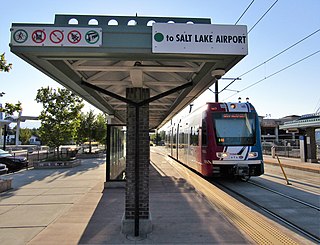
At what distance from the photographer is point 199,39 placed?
3660 millimetres

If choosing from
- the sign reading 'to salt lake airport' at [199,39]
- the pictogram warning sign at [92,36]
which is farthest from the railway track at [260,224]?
the pictogram warning sign at [92,36]

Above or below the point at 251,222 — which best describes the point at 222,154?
above

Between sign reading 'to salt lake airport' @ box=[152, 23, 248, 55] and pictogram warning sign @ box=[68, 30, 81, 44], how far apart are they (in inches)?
37.4

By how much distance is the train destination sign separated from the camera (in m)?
3.49

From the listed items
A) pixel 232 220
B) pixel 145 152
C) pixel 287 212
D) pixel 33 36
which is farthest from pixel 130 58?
pixel 287 212

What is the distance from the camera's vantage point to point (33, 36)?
350 centimetres

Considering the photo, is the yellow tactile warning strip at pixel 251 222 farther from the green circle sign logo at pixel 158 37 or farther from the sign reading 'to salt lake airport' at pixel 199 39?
the green circle sign logo at pixel 158 37

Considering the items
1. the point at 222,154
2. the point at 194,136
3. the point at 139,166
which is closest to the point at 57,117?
the point at 194,136

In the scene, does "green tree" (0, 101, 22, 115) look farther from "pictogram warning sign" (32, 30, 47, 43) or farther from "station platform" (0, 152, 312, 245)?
"pictogram warning sign" (32, 30, 47, 43)

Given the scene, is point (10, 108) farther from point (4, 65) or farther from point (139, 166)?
point (139, 166)

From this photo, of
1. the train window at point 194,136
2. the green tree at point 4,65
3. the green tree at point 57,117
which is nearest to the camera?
the green tree at point 4,65

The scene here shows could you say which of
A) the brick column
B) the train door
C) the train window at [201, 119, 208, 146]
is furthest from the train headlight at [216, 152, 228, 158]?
the brick column

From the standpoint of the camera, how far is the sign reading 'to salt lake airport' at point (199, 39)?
11.9 ft

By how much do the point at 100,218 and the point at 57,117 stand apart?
14.7m
